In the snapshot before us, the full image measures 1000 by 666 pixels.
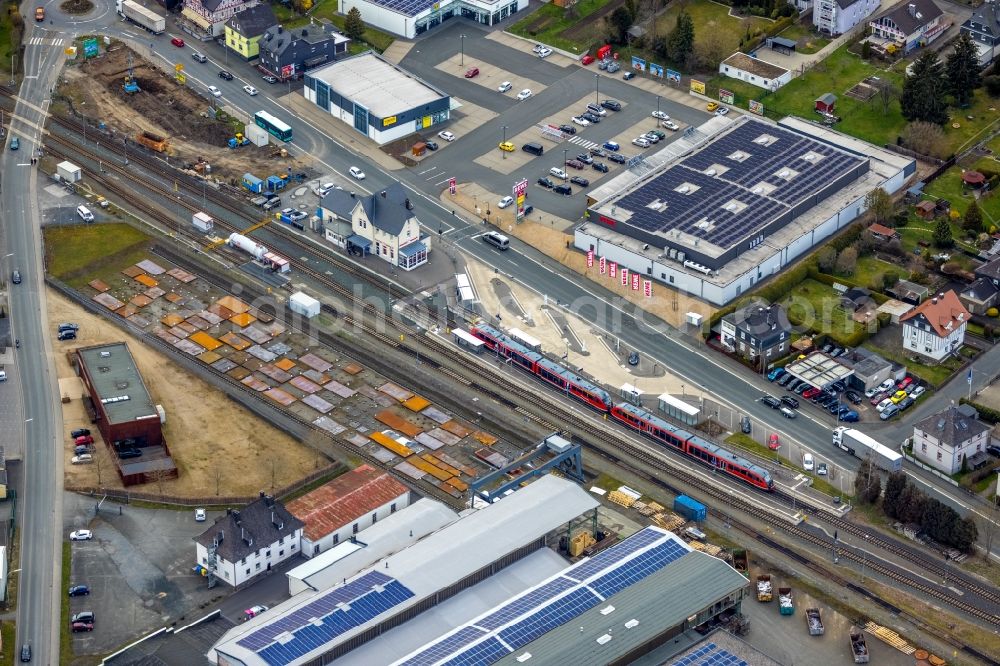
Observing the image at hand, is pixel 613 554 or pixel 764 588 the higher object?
pixel 613 554

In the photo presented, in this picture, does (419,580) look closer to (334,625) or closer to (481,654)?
(334,625)

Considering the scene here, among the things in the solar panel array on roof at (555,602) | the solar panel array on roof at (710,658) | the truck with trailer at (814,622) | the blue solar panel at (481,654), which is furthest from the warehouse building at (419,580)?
the truck with trailer at (814,622)

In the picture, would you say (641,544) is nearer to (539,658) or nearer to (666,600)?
(666,600)

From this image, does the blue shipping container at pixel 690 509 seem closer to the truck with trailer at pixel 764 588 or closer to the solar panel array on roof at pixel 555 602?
the solar panel array on roof at pixel 555 602

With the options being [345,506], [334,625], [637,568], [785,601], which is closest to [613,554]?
[637,568]

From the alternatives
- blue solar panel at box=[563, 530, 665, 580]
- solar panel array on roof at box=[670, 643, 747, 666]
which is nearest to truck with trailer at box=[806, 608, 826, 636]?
solar panel array on roof at box=[670, 643, 747, 666]

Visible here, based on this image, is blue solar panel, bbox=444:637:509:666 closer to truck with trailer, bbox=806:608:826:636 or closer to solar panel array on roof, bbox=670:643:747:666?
solar panel array on roof, bbox=670:643:747:666
